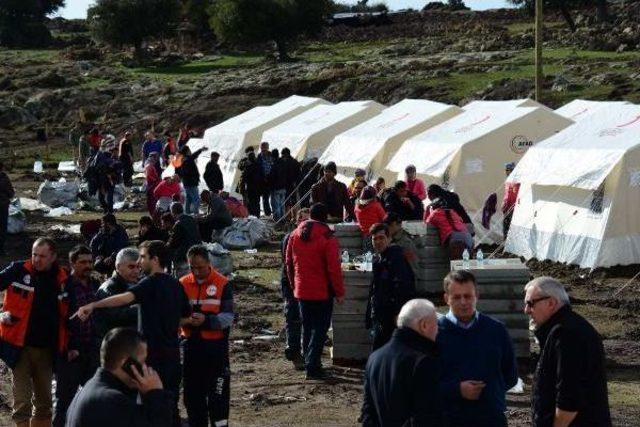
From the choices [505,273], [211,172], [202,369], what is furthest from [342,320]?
[211,172]

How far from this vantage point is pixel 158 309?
9320 millimetres

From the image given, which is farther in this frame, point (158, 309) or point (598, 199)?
point (598, 199)

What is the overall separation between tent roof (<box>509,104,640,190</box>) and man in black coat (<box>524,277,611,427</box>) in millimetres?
12607

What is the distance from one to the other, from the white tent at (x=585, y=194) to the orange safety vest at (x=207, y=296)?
10.5m

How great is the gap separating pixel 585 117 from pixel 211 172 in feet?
29.4

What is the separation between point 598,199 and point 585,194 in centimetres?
36

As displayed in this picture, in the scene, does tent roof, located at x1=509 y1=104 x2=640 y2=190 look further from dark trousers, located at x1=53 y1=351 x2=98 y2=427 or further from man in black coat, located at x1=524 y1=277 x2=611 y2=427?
man in black coat, located at x1=524 y1=277 x2=611 y2=427

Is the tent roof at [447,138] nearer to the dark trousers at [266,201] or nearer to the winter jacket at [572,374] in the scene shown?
the dark trousers at [266,201]

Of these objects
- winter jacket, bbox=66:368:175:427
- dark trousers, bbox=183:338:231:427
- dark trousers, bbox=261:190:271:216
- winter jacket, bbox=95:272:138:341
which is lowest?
dark trousers, bbox=261:190:271:216

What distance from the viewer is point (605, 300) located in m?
17.5

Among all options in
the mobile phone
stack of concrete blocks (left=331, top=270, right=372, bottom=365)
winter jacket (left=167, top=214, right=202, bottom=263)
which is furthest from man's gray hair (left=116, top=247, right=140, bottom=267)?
winter jacket (left=167, top=214, right=202, bottom=263)

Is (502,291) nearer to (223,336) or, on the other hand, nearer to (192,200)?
(223,336)

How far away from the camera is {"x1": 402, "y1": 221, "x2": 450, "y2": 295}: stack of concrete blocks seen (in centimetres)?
1764

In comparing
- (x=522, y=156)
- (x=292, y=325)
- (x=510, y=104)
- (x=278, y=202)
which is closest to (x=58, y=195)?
(x=278, y=202)
